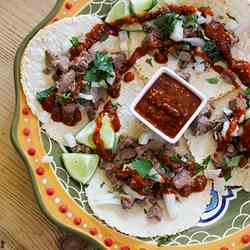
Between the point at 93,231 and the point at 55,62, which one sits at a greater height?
the point at 55,62

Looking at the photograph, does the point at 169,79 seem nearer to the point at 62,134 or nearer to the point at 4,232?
the point at 62,134

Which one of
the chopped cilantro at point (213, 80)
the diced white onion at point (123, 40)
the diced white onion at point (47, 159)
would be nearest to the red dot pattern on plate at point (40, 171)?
the diced white onion at point (47, 159)

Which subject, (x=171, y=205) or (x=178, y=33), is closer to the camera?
(x=171, y=205)

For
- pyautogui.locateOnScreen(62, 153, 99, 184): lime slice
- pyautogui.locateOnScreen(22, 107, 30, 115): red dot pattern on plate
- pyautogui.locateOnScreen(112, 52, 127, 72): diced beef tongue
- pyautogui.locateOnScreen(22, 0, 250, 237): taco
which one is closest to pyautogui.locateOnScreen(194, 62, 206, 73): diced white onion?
pyautogui.locateOnScreen(22, 0, 250, 237): taco

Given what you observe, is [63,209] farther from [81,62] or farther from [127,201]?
[81,62]

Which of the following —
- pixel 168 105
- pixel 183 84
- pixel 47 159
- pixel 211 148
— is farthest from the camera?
pixel 211 148

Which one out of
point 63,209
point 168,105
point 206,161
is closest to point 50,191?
point 63,209

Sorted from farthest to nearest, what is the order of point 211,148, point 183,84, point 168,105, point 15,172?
point 15,172, point 211,148, point 183,84, point 168,105

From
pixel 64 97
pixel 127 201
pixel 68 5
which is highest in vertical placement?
pixel 68 5
